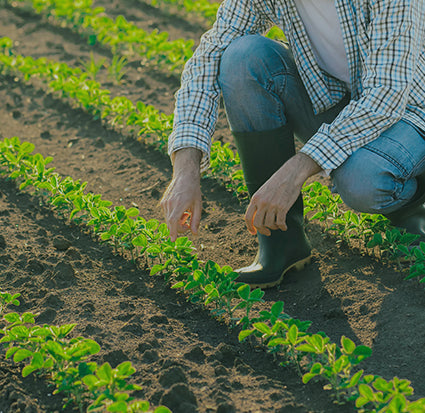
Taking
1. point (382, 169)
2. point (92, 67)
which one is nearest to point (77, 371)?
point (382, 169)

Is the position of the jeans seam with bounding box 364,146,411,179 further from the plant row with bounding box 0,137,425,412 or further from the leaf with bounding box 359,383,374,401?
the leaf with bounding box 359,383,374,401

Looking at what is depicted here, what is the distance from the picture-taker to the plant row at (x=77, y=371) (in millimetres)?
1798

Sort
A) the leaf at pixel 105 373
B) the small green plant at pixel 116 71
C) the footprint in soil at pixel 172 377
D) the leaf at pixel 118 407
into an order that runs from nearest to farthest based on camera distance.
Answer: the leaf at pixel 118 407
the leaf at pixel 105 373
the footprint in soil at pixel 172 377
the small green plant at pixel 116 71

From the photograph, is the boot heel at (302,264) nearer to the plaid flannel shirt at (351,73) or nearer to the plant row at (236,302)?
the plant row at (236,302)

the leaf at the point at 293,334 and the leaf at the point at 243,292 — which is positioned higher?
the leaf at the point at 293,334

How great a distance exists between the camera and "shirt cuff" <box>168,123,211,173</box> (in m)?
2.49

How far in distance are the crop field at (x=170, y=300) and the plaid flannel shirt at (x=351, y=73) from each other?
0.45 m

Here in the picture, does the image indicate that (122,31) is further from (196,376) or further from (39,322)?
(196,376)

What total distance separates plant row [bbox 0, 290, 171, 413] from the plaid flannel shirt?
0.87 meters

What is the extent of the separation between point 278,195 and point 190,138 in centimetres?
47

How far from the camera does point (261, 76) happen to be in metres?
2.62

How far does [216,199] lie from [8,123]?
1852 millimetres

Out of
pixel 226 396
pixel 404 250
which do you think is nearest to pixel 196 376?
pixel 226 396

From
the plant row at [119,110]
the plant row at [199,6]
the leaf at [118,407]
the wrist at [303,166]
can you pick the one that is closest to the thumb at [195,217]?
the wrist at [303,166]
